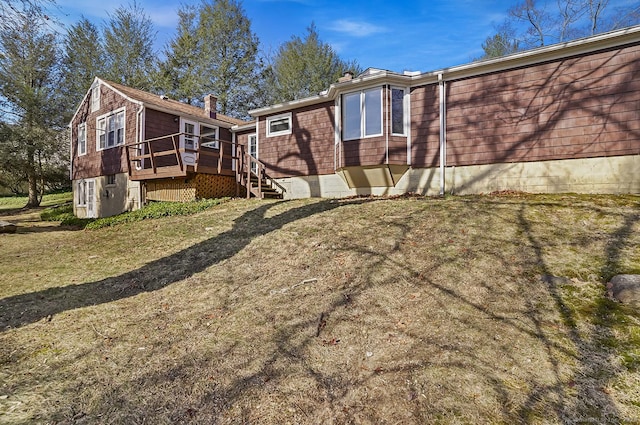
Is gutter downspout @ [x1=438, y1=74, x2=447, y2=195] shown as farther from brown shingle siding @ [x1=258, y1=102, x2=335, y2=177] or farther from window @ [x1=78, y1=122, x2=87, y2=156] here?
window @ [x1=78, y1=122, x2=87, y2=156]

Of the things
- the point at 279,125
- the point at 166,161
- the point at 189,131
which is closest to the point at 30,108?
the point at 189,131

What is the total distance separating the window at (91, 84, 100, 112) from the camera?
59.1 feet

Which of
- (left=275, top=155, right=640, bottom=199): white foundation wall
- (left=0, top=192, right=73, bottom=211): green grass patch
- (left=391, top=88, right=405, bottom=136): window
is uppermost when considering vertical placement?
(left=391, top=88, right=405, bottom=136): window

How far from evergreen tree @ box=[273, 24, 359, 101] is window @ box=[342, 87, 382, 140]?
17392 mm

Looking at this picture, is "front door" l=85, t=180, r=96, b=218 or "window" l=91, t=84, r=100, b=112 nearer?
"front door" l=85, t=180, r=96, b=218

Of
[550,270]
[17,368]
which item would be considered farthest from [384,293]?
[17,368]

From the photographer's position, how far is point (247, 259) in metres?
6.67

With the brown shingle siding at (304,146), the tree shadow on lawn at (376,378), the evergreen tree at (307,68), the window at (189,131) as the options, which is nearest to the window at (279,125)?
the brown shingle siding at (304,146)

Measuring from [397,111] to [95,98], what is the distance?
16.8 meters

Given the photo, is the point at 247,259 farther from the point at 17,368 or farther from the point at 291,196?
the point at 291,196

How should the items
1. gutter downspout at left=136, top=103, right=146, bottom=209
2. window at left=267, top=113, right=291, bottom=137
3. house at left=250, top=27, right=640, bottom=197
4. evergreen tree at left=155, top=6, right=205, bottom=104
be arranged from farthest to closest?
evergreen tree at left=155, top=6, right=205, bottom=104, gutter downspout at left=136, top=103, right=146, bottom=209, window at left=267, top=113, right=291, bottom=137, house at left=250, top=27, right=640, bottom=197

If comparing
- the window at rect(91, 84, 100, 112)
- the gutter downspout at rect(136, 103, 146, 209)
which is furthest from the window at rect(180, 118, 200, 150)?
the window at rect(91, 84, 100, 112)

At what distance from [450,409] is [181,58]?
3153 cm

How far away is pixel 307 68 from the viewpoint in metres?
28.6
